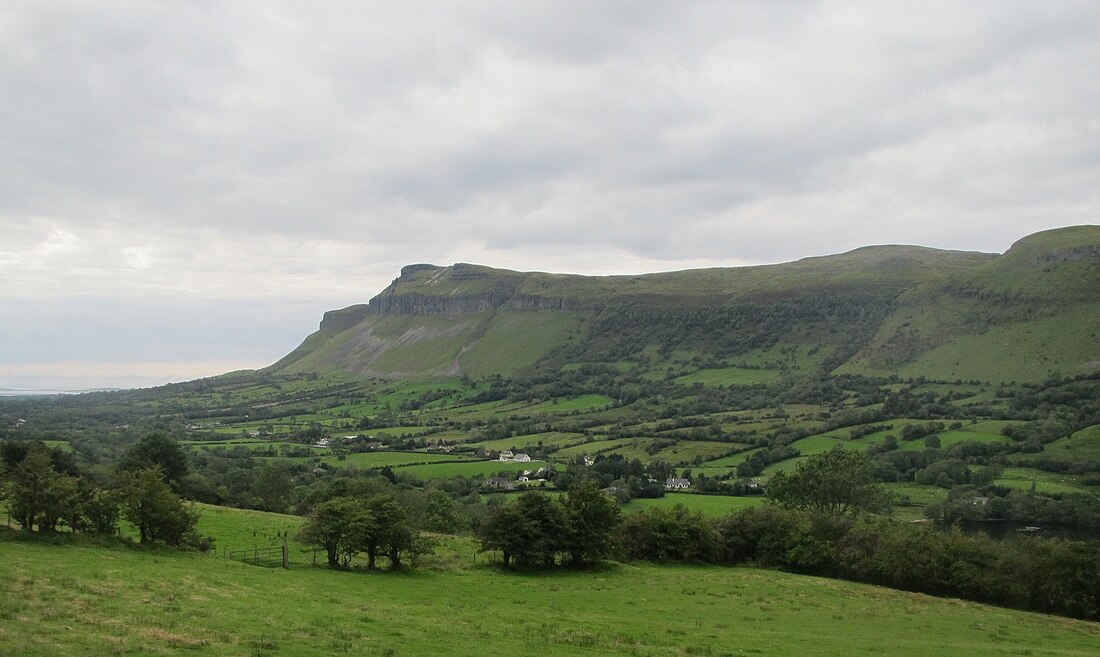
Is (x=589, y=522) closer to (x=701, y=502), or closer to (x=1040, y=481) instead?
(x=701, y=502)

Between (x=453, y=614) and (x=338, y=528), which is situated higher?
(x=338, y=528)

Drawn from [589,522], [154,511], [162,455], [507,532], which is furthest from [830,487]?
[162,455]

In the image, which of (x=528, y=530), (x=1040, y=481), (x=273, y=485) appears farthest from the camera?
(x=1040, y=481)

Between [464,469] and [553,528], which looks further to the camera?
[464,469]

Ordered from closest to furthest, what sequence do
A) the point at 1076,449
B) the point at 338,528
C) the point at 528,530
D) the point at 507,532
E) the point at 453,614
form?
the point at 453,614
the point at 338,528
the point at 528,530
the point at 507,532
the point at 1076,449

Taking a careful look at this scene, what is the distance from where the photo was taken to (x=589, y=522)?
48.9 meters

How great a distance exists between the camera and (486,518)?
47781 millimetres

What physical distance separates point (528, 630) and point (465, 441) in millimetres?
120304

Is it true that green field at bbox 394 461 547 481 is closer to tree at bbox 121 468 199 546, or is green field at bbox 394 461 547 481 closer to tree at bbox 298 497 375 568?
tree at bbox 298 497 375 568

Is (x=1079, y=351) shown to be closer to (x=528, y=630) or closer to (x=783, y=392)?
(x=783, y=392)

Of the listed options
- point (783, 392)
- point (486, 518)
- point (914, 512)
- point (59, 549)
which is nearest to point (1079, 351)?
point (783, 392)

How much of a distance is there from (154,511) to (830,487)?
193ft

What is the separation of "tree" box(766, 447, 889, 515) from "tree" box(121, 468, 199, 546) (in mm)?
53183

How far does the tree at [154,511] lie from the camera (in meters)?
37.8
